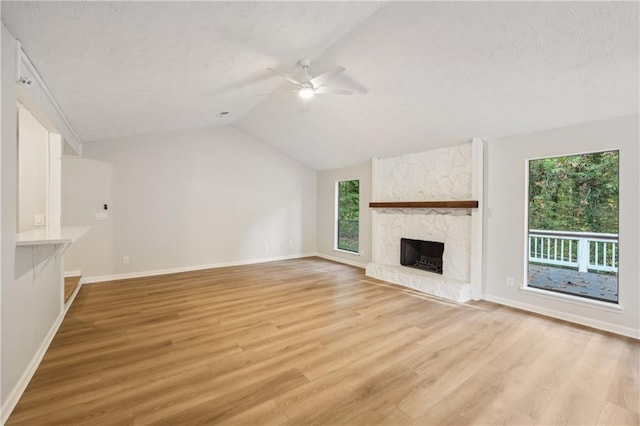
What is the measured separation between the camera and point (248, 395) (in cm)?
202

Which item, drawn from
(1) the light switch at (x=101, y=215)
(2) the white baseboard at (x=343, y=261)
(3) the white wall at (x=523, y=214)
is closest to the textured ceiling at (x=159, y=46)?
(1) the light switch at (x=101, y=215)

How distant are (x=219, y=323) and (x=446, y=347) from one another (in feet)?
8.06

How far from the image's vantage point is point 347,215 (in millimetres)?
7121

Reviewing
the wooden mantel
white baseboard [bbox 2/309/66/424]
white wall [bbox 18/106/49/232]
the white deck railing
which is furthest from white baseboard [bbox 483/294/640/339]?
white wall [bbox 18/106/49/232]

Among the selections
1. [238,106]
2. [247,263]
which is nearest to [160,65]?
[238,106]

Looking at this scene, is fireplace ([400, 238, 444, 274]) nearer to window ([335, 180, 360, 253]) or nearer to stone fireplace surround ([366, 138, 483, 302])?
stone fireplace surround ([366, 138, 483, 302])

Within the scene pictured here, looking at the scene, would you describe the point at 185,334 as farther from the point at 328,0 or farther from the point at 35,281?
the point at 328,0

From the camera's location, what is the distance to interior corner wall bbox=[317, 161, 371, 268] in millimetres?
6395

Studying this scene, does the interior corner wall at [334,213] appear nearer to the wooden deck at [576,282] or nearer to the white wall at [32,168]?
the wooden deck at [576,282]

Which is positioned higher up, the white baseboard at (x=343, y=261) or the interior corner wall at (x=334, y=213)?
the interior corner wall at (x=334, y=213)

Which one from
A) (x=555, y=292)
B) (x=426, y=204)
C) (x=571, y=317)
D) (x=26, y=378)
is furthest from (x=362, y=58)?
(x=26, y=378)

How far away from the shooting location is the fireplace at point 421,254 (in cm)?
504

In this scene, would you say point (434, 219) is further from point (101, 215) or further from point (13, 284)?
point (101, 215)

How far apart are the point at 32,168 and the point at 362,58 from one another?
13.2ft
